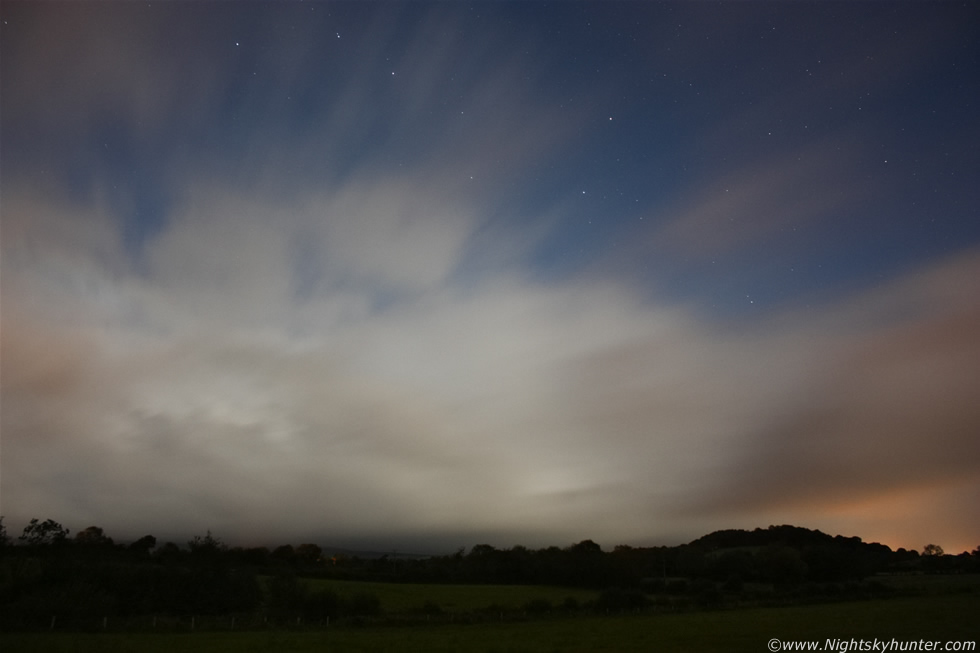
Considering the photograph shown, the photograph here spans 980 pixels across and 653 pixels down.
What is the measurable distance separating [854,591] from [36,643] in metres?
82.0

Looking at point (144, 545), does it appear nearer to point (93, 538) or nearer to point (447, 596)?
point (93, 538)

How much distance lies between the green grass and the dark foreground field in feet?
58.9

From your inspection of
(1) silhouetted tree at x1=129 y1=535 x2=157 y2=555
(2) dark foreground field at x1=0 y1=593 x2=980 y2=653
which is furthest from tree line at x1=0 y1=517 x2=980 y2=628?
(2) dark foreground field at x1=0 y1=593 x2=980 y2=653

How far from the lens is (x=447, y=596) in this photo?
246 feet

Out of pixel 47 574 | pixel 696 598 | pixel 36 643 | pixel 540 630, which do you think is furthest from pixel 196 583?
pixel 696 598

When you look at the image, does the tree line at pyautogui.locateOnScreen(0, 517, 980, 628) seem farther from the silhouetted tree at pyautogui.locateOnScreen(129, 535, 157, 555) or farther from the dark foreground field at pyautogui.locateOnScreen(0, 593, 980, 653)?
the dark foreground field at pyautogui.locateOnScreen(0, 593, 980, 653)

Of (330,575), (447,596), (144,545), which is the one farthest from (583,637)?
(144,545)

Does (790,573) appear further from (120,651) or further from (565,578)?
(120,651)

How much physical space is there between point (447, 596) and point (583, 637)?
40.4 metres

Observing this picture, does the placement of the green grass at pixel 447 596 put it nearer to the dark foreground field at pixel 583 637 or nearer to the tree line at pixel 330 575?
the tree line at pixel 330 575

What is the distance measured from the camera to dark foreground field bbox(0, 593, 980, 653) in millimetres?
31547

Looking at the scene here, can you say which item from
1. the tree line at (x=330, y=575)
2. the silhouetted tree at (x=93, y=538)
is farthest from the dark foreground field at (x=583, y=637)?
the silhouetted tree at (x=93, y=538)

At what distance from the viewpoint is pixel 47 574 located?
60.9 meters

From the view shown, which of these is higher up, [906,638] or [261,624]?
[906,638]
